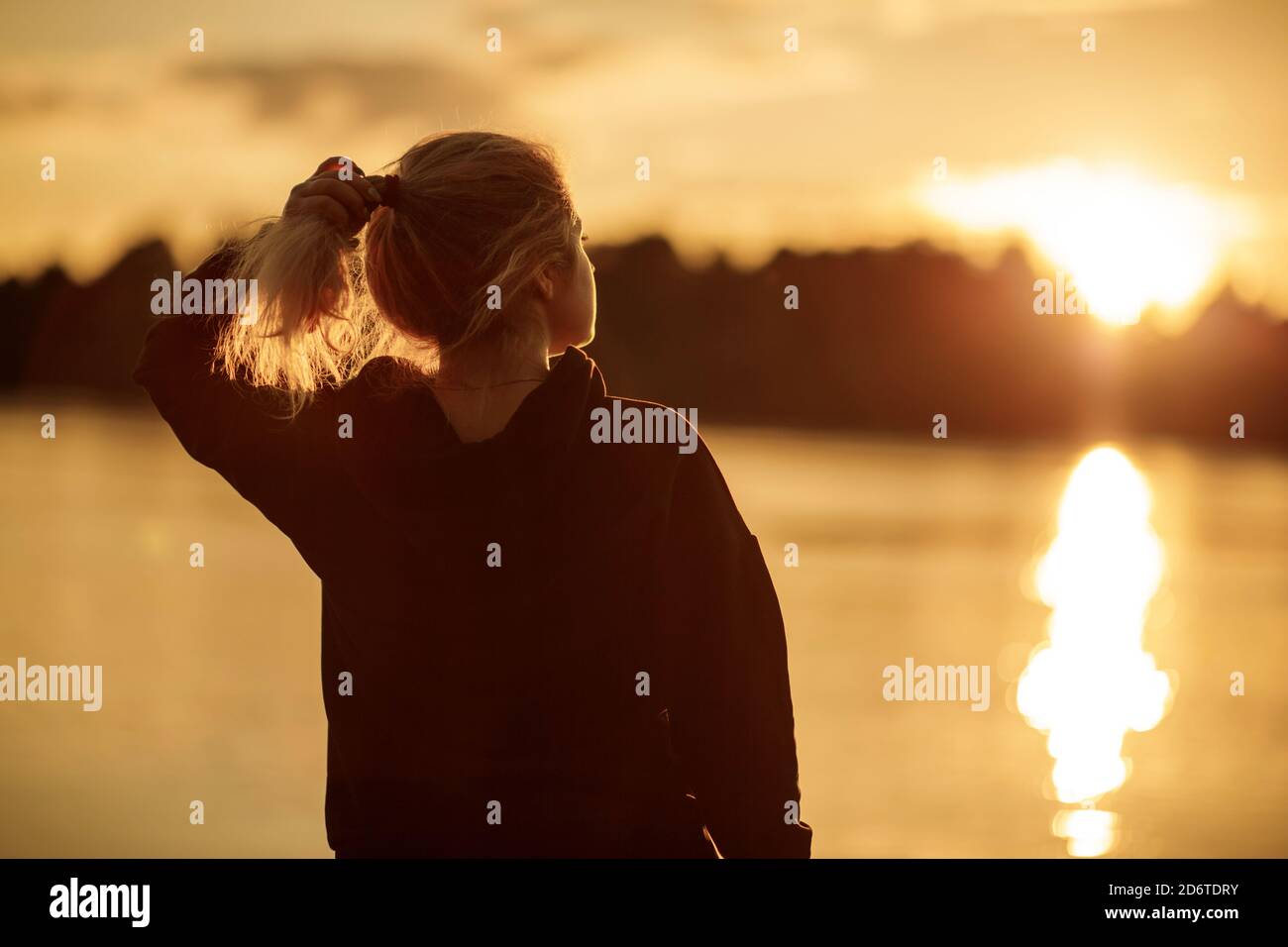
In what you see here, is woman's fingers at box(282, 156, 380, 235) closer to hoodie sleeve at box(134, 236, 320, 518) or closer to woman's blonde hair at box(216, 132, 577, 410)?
woman's blonde hair at box(216, 132, 577, 410)

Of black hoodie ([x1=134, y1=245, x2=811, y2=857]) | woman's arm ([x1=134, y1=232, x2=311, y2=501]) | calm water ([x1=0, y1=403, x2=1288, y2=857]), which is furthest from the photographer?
calm water ([x1=0, y1=403, x2=1288, y2=857])

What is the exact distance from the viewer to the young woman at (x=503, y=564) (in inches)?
67.4

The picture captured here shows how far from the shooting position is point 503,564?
172 cm

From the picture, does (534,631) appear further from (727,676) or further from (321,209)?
(321,209)

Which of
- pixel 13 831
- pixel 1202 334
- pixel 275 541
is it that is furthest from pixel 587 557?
pixel 1202 334

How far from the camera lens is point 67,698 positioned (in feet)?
21.8

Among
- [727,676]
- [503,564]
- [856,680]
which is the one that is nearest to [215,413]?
[503,564]

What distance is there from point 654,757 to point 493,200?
753mm

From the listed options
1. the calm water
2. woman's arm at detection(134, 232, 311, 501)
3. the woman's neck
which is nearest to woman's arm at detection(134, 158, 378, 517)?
woman's arm at detection(134, 232, 311, 501)

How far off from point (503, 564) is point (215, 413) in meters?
0.49

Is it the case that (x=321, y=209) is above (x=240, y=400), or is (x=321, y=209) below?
above

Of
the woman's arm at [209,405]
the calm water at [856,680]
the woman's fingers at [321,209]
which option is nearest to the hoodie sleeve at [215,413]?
the woman's arm at [209,405]

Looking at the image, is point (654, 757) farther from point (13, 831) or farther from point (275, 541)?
point (275, 541)

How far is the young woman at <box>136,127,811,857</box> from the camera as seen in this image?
1.71 m
